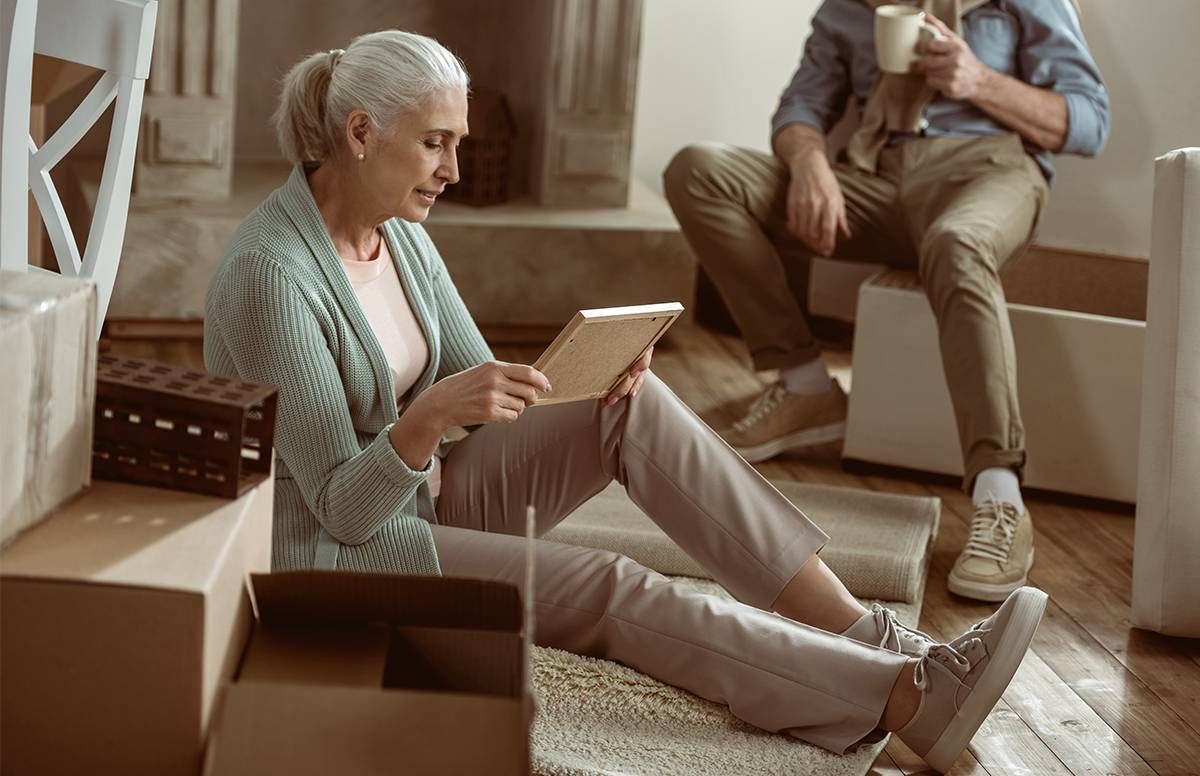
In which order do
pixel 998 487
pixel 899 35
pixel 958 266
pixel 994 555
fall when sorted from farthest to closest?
pixel 899 35 < pixel 958 266 < pixel 998 487 < pixel 994 555

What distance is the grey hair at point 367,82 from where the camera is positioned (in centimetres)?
163

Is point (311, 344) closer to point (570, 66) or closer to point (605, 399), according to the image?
point (605, 399)

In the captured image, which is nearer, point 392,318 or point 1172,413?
point 392,318

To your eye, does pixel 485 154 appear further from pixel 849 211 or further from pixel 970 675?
pixel 970 675

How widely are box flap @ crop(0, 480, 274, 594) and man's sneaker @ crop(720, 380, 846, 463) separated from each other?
1661 millimetres

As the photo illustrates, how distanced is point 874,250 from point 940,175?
0.20m

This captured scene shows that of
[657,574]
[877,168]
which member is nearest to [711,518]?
[657,574]

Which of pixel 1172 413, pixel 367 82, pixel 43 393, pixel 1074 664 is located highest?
pixel 367 82

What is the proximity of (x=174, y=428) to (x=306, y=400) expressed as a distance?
0.35 meters

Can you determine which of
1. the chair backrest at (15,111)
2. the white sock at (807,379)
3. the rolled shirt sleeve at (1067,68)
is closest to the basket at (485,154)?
the white sock at (807,379)

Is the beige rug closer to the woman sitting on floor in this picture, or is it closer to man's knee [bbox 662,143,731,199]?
the woman sitting on floor

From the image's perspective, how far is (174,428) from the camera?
1.19 metres

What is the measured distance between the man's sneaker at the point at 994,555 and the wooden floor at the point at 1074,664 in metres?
0.03

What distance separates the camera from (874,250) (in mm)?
2881
